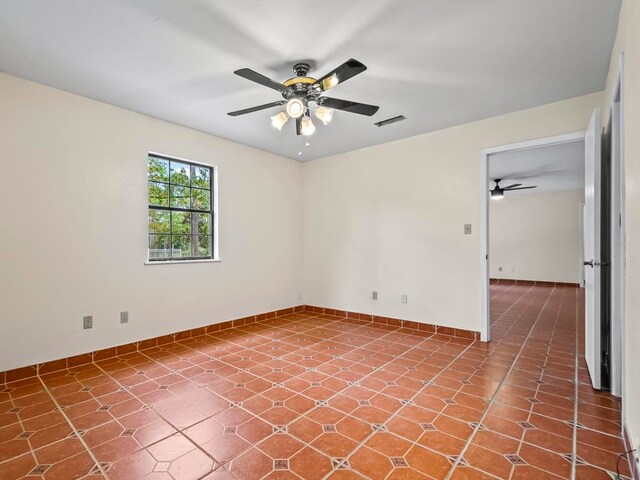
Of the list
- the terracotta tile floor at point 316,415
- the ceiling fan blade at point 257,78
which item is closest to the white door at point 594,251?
the terracotta tile floor at point 316,415

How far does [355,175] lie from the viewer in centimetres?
495

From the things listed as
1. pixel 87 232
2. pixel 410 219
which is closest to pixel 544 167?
pixel 410 219

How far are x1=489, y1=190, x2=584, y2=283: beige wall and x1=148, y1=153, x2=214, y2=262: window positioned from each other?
8106 millimetres

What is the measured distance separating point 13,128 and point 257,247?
9.45 feet

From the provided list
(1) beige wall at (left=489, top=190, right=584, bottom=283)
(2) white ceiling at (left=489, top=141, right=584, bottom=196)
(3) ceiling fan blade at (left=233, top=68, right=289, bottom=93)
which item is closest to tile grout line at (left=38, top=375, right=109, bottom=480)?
(3) ceiling fan blade at (left=233, top=68, right=289, bottom=93)

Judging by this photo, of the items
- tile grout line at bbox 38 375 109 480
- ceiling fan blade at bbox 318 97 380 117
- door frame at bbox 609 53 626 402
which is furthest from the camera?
ceiling fan blade at bbox 318 97 380 117

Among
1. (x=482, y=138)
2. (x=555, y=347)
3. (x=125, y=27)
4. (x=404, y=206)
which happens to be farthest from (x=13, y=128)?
(x=555, y=347)

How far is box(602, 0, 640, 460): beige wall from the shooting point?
1.52m

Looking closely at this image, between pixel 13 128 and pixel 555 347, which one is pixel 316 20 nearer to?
pixel 13 128

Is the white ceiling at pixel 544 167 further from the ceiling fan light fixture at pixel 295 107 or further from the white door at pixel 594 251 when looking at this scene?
the ceiling fan light fixture at pixel 295 107

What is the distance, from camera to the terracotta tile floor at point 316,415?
5.51ft

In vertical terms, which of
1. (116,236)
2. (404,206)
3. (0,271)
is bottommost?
(0,271)

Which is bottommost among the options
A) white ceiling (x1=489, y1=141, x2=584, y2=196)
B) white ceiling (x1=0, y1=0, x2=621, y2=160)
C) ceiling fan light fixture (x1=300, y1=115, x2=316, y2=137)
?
ceiling fan light fixture (x1=300, y1=115, x2=316, y2=137)

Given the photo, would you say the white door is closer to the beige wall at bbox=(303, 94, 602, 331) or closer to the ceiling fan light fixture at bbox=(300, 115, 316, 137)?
the beige wall at bbox=(303, 94, 602, 331)
